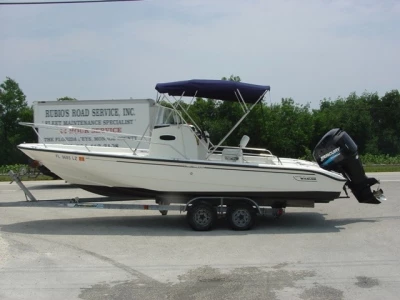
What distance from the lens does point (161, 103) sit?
10.1m

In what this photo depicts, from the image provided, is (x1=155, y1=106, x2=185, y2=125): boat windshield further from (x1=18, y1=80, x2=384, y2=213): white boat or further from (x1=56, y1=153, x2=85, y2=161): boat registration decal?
(x1=56, y1=153, x2=85, y2=161): boat registration decal

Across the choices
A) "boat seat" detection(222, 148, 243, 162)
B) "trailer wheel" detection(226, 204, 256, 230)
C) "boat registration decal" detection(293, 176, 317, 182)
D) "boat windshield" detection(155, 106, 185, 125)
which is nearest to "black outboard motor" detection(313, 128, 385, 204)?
"boat registration decal" detection(293, 176, 317, 182)

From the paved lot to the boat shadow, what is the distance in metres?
0.02

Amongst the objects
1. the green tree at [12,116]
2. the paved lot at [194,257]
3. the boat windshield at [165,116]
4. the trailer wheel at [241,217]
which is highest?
the green tree at [12,116]

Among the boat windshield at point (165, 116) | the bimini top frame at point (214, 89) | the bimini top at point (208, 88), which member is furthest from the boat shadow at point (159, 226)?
the bimini top at point (208, 88)

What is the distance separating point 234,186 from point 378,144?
30287mm

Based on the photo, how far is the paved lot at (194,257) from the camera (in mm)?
6109

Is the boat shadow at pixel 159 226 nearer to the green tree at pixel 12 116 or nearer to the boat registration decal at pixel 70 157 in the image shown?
the boat registration decal at pixel 70 157

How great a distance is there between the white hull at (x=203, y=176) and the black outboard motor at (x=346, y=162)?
0.65m

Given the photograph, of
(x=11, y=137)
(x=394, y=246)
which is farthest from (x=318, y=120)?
(x=394, y=246)

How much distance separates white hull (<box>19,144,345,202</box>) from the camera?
9336 mm

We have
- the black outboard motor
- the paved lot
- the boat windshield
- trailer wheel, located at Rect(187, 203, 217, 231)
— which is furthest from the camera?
the black outboard motor

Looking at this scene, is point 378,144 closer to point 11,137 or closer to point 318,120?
point 318,120

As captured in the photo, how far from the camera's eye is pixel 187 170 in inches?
368
